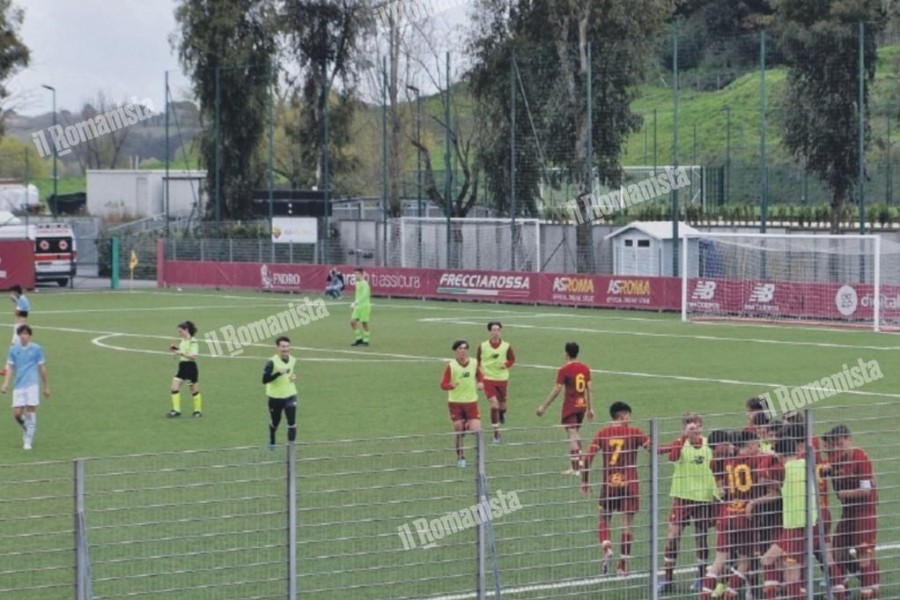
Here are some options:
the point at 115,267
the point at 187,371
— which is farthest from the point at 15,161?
the point at 187,371

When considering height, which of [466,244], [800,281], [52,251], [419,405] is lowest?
[419,405]

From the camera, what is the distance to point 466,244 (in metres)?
64.1

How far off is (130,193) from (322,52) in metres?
26.2

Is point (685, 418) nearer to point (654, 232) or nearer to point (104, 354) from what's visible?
point (104, 354)

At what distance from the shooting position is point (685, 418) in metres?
12.9

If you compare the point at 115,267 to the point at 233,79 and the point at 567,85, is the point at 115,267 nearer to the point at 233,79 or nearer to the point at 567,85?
the point at 233,79

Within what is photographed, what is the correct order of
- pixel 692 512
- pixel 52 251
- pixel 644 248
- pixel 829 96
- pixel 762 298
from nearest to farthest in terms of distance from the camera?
1. pixel 692 512
2. pixel 762 298
3. pixel 829 96
4. pixel 644 248
5. pixel 52 251

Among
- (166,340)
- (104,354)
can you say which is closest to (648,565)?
(104,354)

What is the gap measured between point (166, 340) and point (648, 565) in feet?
106

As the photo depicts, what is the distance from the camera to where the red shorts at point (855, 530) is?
511 inches

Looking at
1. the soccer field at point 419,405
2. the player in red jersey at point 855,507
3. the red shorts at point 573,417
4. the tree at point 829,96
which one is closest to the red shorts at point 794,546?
the player in red jersey at point 855,507

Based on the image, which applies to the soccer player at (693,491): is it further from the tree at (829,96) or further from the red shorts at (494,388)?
the tree at (829,96)

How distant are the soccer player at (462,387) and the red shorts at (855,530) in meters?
9.36

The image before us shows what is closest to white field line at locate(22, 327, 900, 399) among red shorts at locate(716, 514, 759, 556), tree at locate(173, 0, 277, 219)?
red shorts at locate(716, 514, 759, 556)
